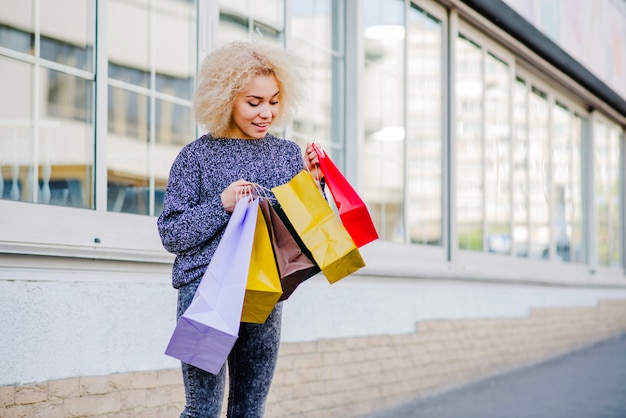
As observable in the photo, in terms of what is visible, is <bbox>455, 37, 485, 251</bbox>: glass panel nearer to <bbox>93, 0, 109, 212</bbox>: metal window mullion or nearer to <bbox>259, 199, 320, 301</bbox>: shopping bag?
<bbox>93, 0, 109, 212</bbox>: metal window mullion

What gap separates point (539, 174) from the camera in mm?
10336

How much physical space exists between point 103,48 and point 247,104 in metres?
1.53

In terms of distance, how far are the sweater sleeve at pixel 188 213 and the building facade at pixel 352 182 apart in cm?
64

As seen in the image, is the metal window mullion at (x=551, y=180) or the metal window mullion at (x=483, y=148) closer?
the metal window mullion at (x=483, y=148)

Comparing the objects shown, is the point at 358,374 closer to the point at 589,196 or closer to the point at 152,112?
the point at 152,112

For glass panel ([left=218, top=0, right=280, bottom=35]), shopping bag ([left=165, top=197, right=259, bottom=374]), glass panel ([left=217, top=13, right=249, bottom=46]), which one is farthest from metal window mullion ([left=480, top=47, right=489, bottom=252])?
shopping bag ([left=165, top=197, right=259, bottom=374])

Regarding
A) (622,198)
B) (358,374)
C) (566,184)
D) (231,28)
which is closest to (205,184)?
(231,28)

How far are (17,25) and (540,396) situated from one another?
471cm

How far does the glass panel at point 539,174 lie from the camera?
1000cm

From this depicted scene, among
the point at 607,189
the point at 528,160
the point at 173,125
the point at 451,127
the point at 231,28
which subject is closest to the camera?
the point at 231,28

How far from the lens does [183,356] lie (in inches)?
103

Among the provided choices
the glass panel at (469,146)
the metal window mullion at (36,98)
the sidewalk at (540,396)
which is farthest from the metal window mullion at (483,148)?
the metal window mullion at (36,98)

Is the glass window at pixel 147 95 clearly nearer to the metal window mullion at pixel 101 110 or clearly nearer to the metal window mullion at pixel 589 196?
the metal window mullion at pixel 101 110

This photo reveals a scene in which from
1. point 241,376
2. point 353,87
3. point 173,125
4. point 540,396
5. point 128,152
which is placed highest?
point 353,87
